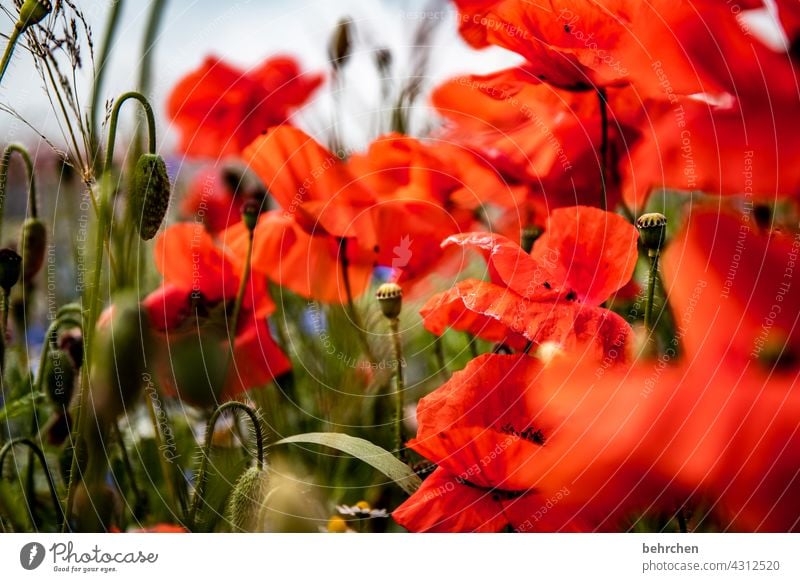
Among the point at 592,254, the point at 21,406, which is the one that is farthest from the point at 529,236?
the point at 21,406

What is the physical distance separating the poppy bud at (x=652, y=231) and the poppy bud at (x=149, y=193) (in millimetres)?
207

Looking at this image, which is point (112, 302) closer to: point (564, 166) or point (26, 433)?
point (26, 433)

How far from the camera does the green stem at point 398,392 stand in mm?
371

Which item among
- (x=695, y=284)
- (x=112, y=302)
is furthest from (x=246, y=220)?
(x=695, y=284)

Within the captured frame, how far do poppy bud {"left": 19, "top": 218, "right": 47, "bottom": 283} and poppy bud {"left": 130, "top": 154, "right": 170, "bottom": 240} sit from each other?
0.19ft

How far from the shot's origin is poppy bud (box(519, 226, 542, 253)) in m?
0.37

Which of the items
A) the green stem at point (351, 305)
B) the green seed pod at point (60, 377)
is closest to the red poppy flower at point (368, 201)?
the green stem at point (351, 305)

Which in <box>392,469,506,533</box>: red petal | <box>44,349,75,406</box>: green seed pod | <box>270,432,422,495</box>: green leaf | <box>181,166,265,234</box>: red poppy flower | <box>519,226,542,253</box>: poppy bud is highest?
<box>181,166,265,234</box>: red poppy flower

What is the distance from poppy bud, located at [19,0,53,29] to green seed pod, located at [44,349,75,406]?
154 mm

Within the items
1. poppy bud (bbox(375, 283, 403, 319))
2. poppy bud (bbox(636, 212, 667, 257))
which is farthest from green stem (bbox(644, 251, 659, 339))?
poppy bud (bbox(375, 283, 403, 319))

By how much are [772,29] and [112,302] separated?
314 millimetres

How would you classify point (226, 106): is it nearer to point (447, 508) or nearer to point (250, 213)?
point (250, 213)

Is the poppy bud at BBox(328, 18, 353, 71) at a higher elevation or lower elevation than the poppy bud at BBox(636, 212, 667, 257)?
higher

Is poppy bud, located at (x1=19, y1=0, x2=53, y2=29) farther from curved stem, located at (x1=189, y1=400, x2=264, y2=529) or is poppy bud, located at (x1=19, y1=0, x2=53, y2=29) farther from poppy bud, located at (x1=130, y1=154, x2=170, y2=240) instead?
curved stem, located at (x1=189, y1=400, x2=264, y2=529)
